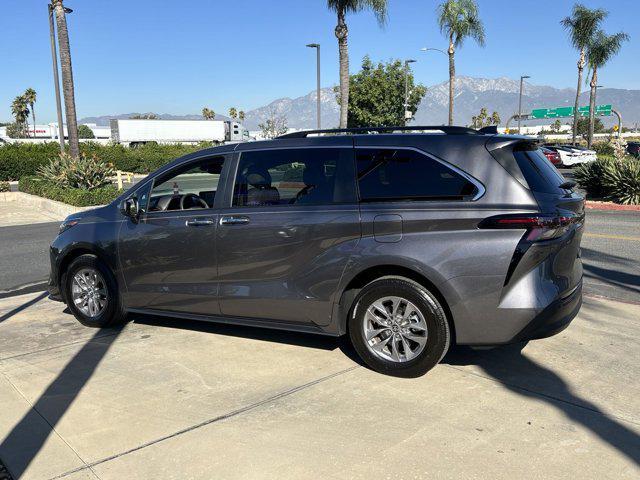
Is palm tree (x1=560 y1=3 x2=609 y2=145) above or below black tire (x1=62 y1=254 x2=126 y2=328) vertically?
above

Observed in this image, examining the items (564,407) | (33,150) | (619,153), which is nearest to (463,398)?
(564,407)

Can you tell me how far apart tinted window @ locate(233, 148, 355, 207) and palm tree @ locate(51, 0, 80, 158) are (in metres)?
15.5

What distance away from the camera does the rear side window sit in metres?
3.88

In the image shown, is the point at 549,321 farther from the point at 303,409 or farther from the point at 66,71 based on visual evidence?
the point at 66,71

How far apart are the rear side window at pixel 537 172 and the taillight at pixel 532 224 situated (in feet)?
0.83

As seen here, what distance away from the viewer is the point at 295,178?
14.9 ft

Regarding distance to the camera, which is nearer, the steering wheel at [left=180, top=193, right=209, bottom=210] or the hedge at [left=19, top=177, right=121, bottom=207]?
the steering wheel at [left=180, top=193, right=209, bottom=210]

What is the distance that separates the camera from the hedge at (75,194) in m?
14.8

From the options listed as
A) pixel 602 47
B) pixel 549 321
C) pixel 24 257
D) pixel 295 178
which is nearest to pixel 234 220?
pixel 295 178

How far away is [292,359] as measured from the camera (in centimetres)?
457

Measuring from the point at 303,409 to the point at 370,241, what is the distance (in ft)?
4.18

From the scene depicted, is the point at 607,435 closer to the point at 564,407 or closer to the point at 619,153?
the point at 564,407

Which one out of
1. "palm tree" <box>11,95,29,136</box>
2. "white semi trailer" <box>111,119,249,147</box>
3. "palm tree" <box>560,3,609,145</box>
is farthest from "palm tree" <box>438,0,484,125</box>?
"palm tree" <box>11,95,29,136</box>

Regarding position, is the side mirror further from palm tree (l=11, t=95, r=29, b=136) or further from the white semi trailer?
palm tree (l=11, t=95, r=29, b=136)
